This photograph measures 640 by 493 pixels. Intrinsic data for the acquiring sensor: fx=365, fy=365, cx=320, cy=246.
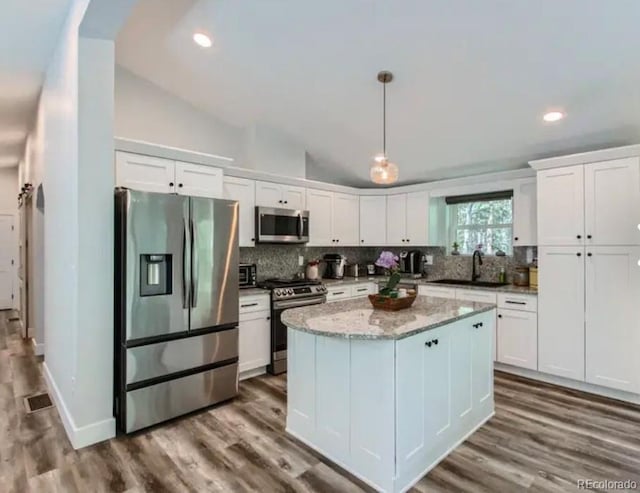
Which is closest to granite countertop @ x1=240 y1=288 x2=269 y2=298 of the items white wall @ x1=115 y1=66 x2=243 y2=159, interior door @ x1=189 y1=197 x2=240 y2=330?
interior door @ x1=189 y1=197 x2=240 y2=330

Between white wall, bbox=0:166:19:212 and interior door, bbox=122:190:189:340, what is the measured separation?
22.8 ft

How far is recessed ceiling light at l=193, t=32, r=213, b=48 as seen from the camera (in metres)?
3.16

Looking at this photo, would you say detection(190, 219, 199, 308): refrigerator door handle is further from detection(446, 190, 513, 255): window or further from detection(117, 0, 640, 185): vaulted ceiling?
detection(446, 190, 513, 255): window

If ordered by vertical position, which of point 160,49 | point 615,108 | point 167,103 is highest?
point 160,49

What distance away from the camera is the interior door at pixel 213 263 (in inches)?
118

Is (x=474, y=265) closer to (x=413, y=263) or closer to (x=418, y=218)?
(x=413, y=263)

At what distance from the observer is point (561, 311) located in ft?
11.7

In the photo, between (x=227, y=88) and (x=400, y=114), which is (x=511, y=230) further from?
(x=227, y=88)

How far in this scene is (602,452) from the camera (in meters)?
2.42

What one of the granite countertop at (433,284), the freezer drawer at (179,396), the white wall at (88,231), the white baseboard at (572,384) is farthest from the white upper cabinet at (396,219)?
the white wall at (88,231)

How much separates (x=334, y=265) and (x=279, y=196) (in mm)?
1390

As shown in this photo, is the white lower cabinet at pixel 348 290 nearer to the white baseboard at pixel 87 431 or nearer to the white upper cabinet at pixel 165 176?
the white upper cabinet at pixel 165 176

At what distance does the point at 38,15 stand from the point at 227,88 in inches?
62.7

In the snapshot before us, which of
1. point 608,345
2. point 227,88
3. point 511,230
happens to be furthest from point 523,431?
point 227,88
